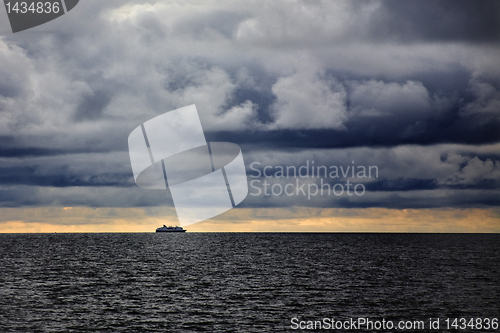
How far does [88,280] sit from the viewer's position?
8838 centimetres

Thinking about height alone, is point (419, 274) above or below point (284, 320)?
below

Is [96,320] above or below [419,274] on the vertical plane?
above

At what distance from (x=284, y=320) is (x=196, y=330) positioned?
10.4 metres

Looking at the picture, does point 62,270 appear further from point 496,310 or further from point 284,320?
point 496,310

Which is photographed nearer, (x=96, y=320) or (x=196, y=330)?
(x=196, y=330)

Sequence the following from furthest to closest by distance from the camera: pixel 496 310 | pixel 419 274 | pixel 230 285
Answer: pixel 419 274
pixel 230 285
pixel 496 310

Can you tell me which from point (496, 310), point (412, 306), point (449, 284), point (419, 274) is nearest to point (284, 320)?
point (412, 306)

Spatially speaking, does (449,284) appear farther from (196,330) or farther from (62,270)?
(62,270)

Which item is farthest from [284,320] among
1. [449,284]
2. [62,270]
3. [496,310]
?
[62,270]

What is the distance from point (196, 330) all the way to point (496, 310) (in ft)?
125

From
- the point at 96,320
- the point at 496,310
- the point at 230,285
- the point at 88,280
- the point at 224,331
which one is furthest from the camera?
the point at 88,280

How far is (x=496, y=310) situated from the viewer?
195 feet

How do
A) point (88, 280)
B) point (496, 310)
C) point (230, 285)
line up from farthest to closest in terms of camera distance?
point (88, 280) < point (230, 285) < point (496, 310)

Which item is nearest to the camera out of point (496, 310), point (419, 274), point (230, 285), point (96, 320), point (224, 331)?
point (224, 331)
